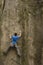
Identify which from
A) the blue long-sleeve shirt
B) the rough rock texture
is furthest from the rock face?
the blue long-sleeve shirt

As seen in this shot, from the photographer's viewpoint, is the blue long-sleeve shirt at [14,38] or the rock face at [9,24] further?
the rock face at [9,24]

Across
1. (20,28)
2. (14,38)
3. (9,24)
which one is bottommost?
(14,38)

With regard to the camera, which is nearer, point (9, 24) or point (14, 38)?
point (14, 38)

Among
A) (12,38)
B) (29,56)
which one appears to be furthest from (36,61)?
(12,38)

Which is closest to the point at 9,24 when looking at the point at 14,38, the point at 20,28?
the point at 20,28

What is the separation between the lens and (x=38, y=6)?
12102 millimetres

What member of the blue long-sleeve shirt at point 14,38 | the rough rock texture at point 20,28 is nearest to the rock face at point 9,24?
the rough rock texture at point 20,28

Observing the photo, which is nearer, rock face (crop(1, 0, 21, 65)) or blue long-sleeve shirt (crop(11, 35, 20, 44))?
blue long-sleeve shirt (crop(11, 35, 20, 44))

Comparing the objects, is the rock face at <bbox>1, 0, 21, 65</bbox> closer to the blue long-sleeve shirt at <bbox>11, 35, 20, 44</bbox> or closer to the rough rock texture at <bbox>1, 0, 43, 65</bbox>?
the rough rock texture at <bbox>1, 0, 43, 65</bbox>

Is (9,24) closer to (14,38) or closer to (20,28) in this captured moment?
(20,28)

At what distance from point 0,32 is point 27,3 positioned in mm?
1469

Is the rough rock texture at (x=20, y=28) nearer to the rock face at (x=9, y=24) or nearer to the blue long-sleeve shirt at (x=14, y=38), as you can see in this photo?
the rock face at (x=9, y=24)

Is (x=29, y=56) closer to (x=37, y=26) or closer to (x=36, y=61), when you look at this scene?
(x=36, y=61)

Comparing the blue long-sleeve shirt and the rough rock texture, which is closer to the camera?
the blue long-sleeve shirt
